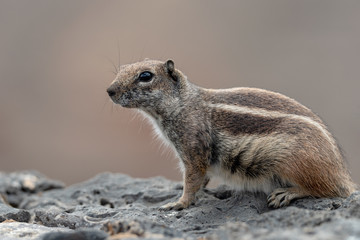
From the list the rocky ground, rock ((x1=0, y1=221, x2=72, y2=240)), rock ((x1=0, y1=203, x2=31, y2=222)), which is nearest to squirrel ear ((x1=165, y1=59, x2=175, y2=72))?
the rocky ground

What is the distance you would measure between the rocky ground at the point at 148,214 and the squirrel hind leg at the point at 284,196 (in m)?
0.07

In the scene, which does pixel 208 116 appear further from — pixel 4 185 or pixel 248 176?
pixel 4 185

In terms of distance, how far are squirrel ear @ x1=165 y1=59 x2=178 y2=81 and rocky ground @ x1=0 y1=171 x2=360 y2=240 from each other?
1.32 meters

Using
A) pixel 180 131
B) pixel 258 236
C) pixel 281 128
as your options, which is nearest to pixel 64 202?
pixel 180 131

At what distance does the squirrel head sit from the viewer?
5445mm

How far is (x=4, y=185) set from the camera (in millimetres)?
7203

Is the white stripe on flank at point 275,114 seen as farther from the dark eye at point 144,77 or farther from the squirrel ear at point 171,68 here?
the dark eye at point 144,77

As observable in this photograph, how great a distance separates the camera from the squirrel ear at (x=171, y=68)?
5.62m

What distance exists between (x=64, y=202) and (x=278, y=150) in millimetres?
2945

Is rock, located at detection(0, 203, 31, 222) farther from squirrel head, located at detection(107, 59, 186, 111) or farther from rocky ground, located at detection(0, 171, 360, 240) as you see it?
squirrel head, located at detection(107, 59, 186, 111)

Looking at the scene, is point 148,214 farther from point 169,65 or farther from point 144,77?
point 169,65

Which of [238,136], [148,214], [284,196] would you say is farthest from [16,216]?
[284,196]

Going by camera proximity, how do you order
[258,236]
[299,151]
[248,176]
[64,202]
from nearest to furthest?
[258,236] → [299,151] → [248,176] → [64,202]

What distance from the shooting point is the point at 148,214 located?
4.93 m
